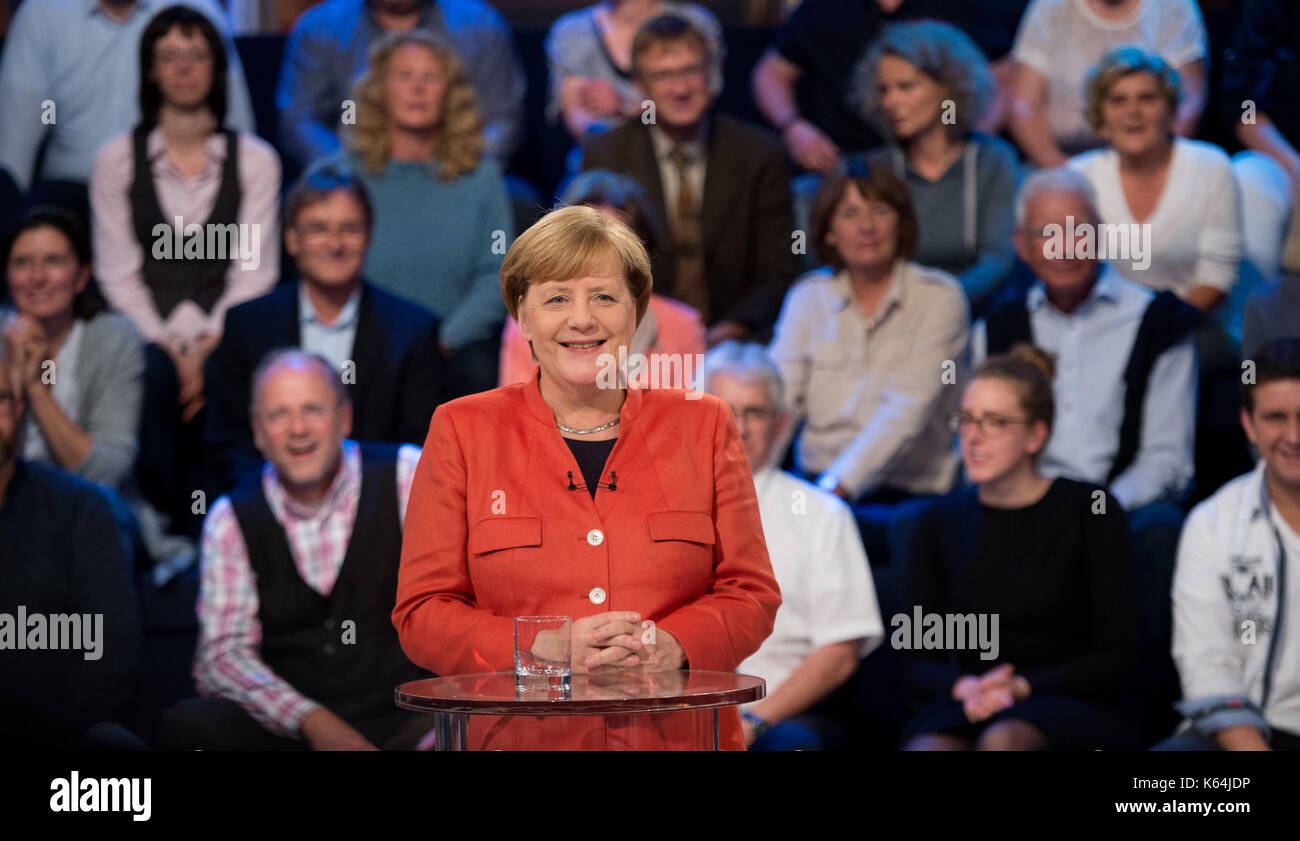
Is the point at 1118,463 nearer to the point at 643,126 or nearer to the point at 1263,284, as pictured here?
the point at 1263,284

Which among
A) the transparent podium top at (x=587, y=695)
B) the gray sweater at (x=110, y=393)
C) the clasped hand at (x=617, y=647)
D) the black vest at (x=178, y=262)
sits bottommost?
the transparent podium top at (x=587, y=695)

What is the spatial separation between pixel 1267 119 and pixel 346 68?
2.80 meters

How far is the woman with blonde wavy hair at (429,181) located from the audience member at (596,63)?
0.37m

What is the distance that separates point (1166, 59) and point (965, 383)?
1.26 m

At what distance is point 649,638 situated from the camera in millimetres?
1985

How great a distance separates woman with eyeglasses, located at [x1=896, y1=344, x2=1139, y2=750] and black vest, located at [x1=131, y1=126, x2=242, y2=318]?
2126mm

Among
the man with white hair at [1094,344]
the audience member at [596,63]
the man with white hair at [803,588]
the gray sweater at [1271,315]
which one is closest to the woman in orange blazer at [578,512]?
the man with white hair at [803,588]

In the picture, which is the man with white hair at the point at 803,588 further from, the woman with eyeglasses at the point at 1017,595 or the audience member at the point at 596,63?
the audience member at the point at 596,63

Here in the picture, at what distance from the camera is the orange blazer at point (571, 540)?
2033mm

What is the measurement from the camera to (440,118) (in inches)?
176

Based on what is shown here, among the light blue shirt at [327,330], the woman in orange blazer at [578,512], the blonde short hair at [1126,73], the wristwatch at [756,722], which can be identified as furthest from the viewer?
the blonde short hair at [1126,73]

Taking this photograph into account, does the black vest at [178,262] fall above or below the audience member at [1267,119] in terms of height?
below
